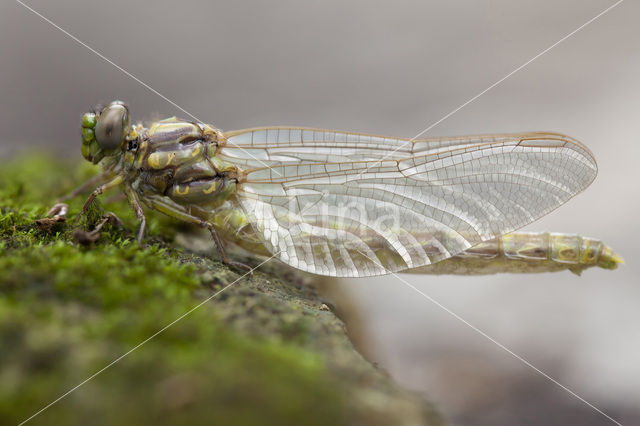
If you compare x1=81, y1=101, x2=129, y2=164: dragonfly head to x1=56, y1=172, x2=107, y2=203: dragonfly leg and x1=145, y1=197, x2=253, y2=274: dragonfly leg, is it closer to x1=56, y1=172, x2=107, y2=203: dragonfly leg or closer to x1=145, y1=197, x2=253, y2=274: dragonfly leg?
x1=56, y1=172, x2=107, y2=203: dragonfly leg

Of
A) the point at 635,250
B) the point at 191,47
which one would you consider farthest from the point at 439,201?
the point at 191,47

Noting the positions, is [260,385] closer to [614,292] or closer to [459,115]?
[614,292]

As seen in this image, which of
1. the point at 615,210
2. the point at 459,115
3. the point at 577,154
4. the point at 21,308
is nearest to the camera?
the point at 21,308

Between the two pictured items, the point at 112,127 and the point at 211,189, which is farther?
the point at 211,189

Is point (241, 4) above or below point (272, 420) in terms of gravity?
above

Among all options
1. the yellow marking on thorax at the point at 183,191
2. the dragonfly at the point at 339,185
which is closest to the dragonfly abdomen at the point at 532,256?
the dragonfly at the point at 339,185

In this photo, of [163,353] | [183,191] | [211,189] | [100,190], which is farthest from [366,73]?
[163,353]

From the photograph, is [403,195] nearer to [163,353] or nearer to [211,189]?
[211,189]
